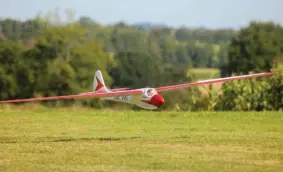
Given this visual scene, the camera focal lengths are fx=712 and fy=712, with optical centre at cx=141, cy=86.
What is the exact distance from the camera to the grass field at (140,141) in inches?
501

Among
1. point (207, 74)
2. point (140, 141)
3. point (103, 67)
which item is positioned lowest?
point (207, 74)

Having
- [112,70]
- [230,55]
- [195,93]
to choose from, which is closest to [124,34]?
[230,55]

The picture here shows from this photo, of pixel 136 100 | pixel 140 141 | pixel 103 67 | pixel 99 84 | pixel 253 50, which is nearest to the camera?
pixel 140 141

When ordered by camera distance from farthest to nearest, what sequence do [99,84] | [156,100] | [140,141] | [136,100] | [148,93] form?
[99,84], [136,100], [148,93], [156,100], [140,141]

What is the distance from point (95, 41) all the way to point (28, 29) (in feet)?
52.8

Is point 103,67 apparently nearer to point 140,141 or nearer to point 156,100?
point 156,100

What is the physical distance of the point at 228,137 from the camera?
1596cm

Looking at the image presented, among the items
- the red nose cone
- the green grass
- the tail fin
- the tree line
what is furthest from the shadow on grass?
the green grass

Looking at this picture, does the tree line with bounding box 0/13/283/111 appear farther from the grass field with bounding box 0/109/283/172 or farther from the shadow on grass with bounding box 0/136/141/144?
the shadow on grass with bounding box 0/136/141/144

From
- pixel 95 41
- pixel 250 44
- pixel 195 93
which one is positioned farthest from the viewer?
pixel 250 44

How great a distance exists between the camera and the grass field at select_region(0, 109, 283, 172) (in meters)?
12.7

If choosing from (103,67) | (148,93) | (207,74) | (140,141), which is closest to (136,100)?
(148,93)

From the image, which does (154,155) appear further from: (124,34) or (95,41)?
(124,34)

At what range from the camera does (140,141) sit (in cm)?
1545
